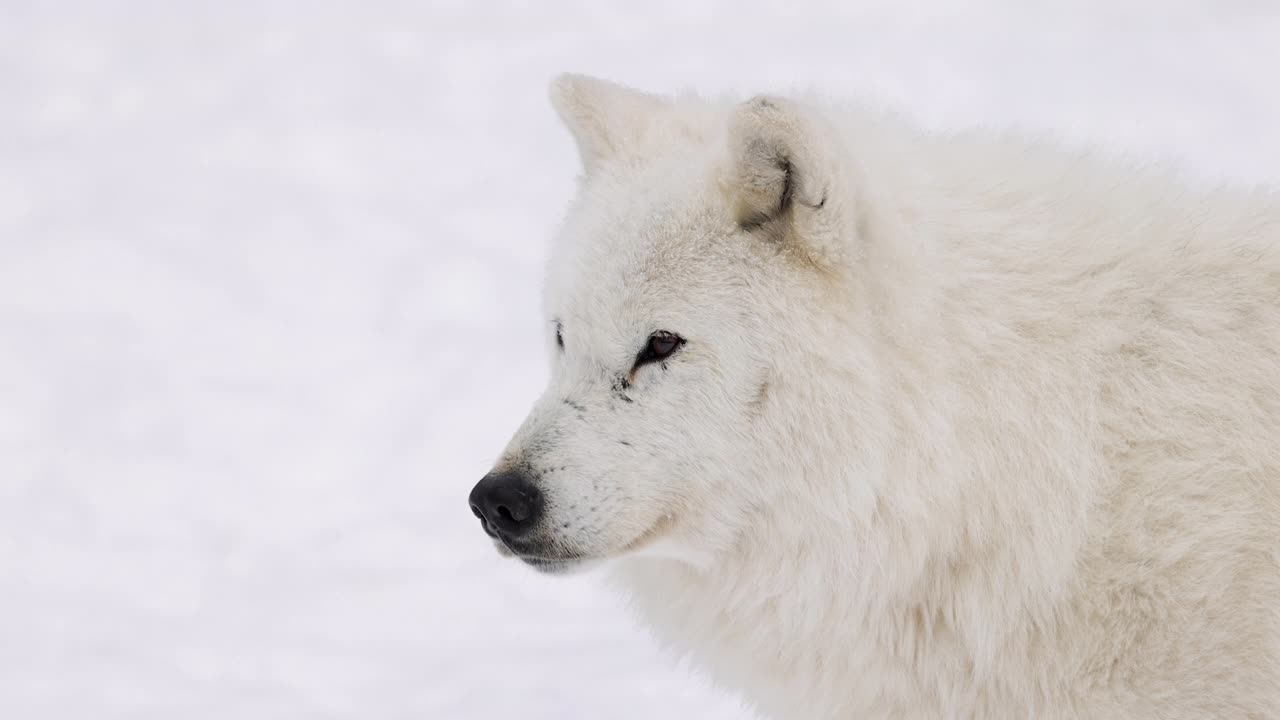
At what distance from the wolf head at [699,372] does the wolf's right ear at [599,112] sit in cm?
49

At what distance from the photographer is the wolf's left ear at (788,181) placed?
3.20 meters

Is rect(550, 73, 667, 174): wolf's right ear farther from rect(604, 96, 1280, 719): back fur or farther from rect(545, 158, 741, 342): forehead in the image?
rect(604, 96, 1280, 719): back fur

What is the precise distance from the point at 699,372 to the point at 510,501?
2.10 ft

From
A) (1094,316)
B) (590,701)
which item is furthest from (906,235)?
(590,701)

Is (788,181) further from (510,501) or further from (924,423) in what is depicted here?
(510,501)

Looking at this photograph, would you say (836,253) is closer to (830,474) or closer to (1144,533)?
(830,474)

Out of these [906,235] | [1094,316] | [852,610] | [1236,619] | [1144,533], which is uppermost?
[906,235]

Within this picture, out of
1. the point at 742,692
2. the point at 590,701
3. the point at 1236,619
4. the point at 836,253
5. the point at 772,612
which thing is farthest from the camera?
the point at 590,701

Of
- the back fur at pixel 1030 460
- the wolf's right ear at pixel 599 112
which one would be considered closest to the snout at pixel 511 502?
the back fur at pixel 1030 460

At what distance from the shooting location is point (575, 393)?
3504 mm

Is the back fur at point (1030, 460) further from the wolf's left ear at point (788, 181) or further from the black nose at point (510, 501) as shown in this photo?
the black nose at point (510, 501)

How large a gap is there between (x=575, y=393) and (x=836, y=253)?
85cm

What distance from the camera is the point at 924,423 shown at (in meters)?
3.37

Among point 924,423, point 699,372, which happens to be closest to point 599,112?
point 699,372
